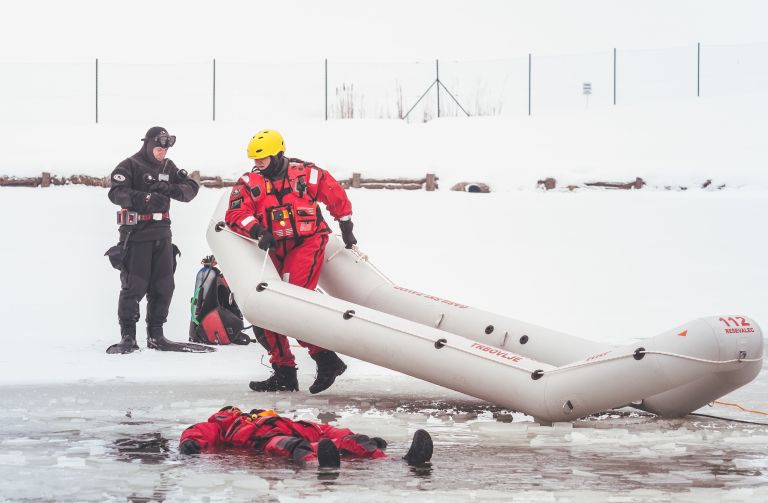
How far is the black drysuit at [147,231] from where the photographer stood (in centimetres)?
1023

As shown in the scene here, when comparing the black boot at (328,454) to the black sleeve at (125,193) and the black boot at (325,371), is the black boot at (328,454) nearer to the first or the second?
the black boot at (325,371)

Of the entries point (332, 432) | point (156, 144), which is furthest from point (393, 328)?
point (156, 144)

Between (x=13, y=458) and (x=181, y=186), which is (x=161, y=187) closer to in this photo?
(x=181, y=186)

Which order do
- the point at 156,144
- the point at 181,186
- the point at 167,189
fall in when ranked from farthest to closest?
the point at 181,186 < the point at 167,189 < the point at 156,144

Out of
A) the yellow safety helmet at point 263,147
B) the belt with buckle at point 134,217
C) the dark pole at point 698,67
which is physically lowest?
the belt with buckle at point 134,217

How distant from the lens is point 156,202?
1027cm

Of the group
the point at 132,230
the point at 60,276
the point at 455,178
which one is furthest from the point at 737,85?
the point at 132,230

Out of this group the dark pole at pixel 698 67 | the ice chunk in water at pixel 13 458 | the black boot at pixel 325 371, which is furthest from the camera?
the dark pole at pixel 698 67

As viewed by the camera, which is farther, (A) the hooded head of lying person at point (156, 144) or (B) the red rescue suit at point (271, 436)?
(A) the hooded head of lying person at point (156, 144)

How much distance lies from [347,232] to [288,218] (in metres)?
0.69

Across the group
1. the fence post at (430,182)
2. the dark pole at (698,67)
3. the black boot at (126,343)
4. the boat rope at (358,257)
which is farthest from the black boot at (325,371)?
the dark pole at (698,67)

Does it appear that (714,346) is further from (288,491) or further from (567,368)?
(288,491)

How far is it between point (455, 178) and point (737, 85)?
42.0 feet

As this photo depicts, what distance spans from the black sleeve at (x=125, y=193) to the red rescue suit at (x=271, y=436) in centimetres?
384
